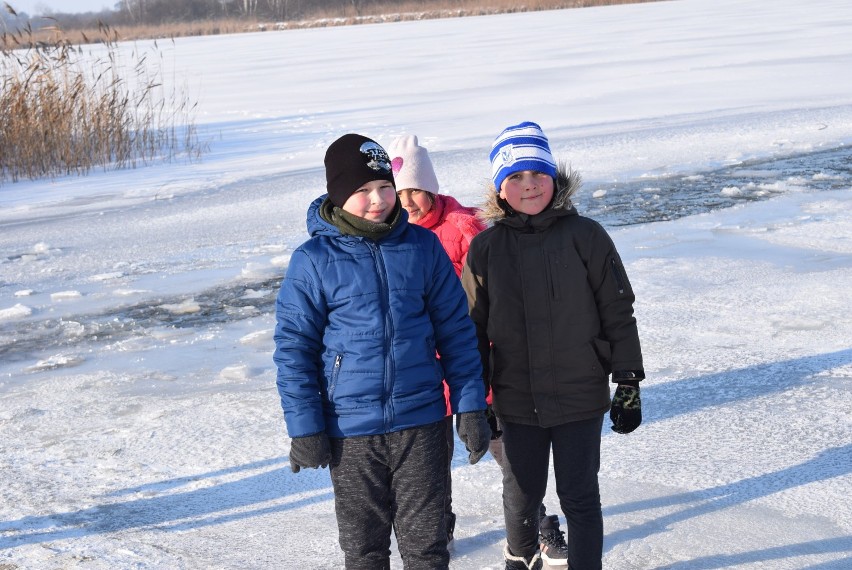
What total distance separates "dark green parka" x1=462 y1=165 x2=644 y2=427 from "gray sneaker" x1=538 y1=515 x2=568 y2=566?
48cm

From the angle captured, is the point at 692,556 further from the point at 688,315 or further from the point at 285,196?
the point at 285,196

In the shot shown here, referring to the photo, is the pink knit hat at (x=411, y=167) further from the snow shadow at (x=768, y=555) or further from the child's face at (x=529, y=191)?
the snow shadow at (x=768, y=555)

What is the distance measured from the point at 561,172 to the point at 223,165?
965 centimetres

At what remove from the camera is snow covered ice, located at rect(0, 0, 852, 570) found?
329cm

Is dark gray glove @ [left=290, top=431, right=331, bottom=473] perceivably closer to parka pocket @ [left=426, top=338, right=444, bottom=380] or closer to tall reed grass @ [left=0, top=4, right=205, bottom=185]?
parka pocket @ [left=426, top=338, right=444, bottom=380]

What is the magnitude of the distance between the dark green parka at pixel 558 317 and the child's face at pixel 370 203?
42 cm

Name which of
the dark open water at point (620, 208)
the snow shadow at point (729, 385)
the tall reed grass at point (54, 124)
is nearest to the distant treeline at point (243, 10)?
the tall reed grass at point (54, 124)

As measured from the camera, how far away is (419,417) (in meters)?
2.46

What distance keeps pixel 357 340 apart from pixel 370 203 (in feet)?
1.10

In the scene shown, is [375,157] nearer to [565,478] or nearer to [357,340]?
[357,340]

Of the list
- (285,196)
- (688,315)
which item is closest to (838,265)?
(688,315)

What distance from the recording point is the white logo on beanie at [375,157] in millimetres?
2490

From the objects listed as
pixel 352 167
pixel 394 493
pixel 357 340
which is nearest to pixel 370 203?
pixel 352 167

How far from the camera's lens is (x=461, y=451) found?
391 cm
